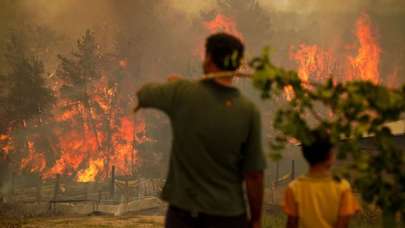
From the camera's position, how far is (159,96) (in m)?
3.25

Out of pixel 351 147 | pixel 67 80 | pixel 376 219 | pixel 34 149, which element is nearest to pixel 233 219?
pixel 351 147

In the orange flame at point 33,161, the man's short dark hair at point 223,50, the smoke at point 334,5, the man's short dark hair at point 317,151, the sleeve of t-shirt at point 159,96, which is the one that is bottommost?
the orange flame at point 33,161

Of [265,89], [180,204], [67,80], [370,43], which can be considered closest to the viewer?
[265,89]

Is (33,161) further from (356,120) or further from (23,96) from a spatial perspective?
(356,120)

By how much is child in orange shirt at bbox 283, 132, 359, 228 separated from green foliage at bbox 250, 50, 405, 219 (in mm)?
474

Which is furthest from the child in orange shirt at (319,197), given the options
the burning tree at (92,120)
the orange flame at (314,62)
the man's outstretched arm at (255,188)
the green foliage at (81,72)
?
the orange flame at (314,62)

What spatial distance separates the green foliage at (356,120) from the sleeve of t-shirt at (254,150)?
0.83 feet

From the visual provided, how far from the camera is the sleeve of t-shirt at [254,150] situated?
334 centimetres

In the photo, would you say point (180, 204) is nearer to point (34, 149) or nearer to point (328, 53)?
point (34, 149)

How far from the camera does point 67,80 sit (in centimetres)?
4959

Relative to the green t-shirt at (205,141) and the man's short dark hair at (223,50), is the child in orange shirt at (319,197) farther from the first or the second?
the man's short dark hair at (223,50)

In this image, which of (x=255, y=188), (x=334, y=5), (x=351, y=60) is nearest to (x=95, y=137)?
(x=351, y=60)

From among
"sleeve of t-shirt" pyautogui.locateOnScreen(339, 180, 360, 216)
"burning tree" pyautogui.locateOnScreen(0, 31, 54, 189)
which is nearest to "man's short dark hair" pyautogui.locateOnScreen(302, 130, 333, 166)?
"sleeve of t-shirt" pyautogui.locateOnScreen(339, 180, 360, 216)

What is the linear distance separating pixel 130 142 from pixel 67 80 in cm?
887
